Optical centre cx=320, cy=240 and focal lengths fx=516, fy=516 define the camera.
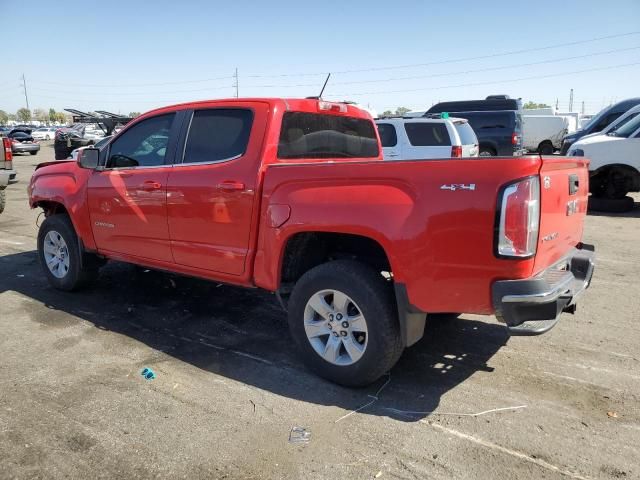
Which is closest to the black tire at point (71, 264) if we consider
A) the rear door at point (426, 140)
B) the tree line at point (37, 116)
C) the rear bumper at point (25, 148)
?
the rear door at point (426, 140)

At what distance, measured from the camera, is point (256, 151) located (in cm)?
388

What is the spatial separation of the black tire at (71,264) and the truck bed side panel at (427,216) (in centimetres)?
311

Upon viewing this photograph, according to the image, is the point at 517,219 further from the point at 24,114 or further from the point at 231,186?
the point at 24,114

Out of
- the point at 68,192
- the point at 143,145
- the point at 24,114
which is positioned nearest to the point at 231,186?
the point at 143,145

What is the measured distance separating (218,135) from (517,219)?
2.47 meters

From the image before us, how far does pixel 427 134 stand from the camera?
483 inches

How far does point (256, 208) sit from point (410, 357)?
164 centimetres

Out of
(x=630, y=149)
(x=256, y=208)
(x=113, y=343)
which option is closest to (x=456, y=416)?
(x=256, y=208)

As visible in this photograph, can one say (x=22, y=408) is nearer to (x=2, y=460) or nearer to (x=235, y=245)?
(x=2, y=460)

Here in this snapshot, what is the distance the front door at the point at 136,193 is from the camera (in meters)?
4.48

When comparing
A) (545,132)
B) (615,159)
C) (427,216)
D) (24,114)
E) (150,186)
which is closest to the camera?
(427,216)

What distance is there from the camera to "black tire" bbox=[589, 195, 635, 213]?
10539 mm

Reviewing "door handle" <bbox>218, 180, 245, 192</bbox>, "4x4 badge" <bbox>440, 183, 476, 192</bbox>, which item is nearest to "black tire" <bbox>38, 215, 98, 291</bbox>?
"door handle" <bbox>218, 180, 245, 192</bbox>

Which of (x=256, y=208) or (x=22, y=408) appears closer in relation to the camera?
(x=22, y=408)
